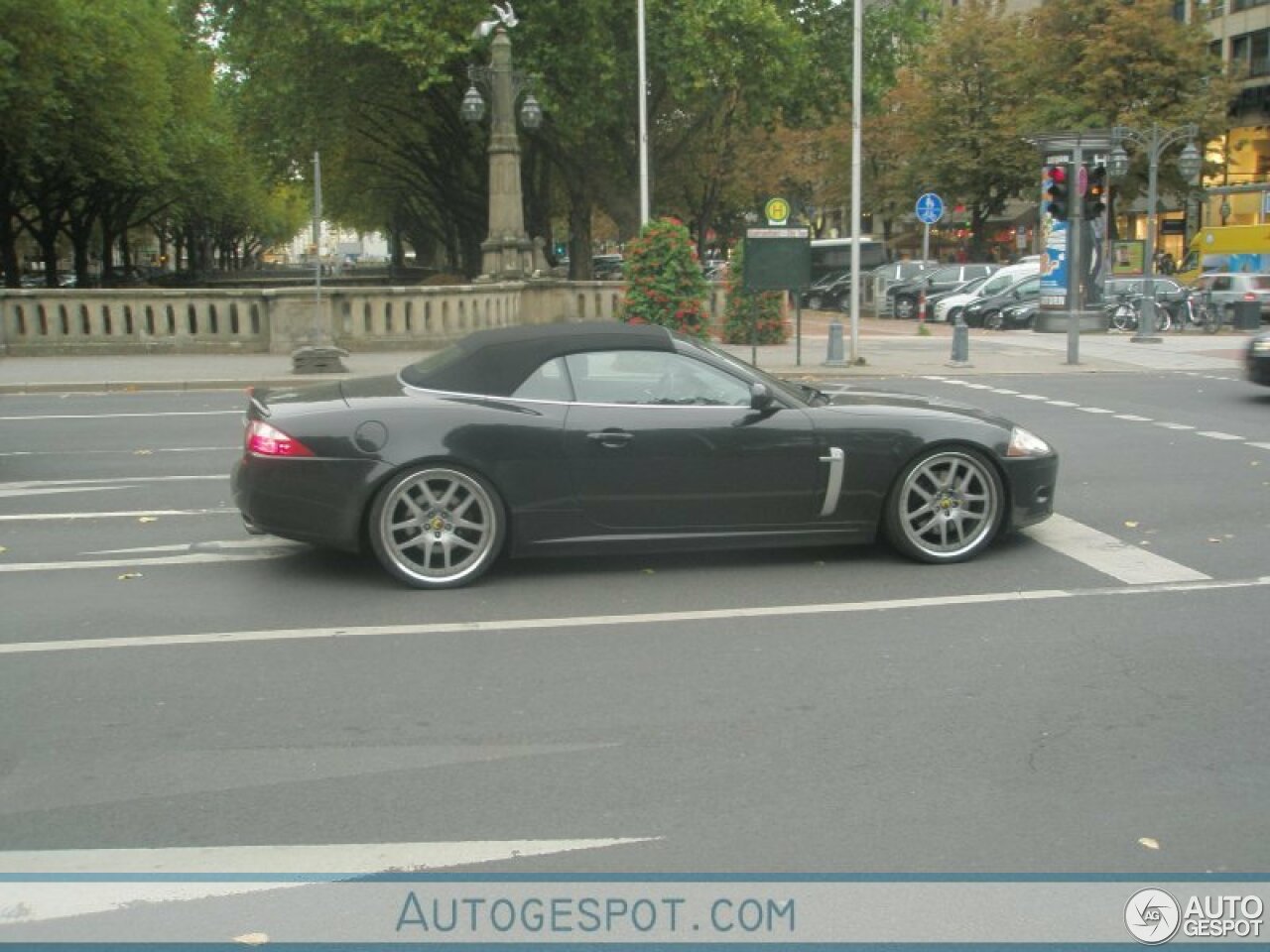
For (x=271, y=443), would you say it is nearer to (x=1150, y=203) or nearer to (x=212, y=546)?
(x=212, y=546)

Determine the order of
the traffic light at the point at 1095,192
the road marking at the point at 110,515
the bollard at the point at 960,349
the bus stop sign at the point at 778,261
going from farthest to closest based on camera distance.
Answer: the bollard at the point at 960,349 < the traffic light at the point at 1095,192 < the bus stop sign at the point at 778,261 < the road marking at the point at 110,515

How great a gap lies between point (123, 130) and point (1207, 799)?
4727 cm

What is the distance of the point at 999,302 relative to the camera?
36.7m

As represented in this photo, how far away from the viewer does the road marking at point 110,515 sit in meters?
9.50

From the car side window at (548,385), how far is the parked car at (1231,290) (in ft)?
95.8

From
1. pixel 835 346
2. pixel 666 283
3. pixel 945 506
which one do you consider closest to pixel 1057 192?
pixel 835 346

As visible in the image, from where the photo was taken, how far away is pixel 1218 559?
7.94 meters

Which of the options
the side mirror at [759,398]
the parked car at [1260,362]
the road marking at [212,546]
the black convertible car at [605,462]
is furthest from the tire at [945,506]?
the parked car at [1260,362]

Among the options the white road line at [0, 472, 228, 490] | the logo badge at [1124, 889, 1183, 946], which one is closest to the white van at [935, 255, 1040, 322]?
the white road line at [0, 472, 228, 490]

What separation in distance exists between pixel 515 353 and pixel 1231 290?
30.9 meters

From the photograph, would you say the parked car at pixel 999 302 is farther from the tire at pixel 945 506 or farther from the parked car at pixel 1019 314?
the tire at pixel 945 506

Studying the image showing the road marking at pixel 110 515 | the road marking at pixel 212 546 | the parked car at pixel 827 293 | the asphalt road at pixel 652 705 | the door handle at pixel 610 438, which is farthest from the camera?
the parked car at pixel 827 293

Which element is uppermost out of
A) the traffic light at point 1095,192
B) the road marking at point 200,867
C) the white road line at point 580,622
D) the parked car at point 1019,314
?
the traffic light at point 1095,192

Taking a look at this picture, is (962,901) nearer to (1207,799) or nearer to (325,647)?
(1207,799)
